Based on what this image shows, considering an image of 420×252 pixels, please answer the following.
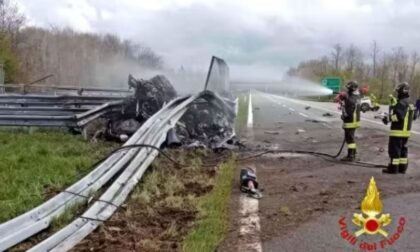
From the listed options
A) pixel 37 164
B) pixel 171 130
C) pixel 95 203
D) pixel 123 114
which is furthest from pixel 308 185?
pixel 123 114

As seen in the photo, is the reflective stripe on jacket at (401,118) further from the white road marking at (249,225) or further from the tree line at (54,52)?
the tree line at (54,52)

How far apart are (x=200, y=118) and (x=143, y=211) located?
19.1 feet

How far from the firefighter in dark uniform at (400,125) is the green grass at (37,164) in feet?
14.3

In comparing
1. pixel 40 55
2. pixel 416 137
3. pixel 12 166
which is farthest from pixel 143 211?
pixel 40 55

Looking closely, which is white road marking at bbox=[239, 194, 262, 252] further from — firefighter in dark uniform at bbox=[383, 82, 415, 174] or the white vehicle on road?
the white vehicle on road

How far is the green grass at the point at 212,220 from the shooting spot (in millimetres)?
4184

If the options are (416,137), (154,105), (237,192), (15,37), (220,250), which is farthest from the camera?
(15,37)

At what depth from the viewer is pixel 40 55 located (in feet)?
241

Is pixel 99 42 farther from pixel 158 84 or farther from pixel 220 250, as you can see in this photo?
pixel 220 250

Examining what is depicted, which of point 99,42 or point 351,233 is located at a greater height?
point 99,42

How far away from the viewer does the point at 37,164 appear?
A: 6.82m

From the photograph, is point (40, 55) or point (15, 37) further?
point (40, 55)

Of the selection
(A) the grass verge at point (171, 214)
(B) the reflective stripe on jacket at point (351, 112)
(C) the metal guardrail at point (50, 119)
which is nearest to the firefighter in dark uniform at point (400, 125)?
(B) the reflective stripe on jacket at point (351, 112)

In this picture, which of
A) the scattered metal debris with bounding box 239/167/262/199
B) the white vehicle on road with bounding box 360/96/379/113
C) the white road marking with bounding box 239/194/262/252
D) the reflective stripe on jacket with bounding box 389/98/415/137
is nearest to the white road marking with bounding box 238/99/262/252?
the white road marking with bounding box 239/194/262/252
